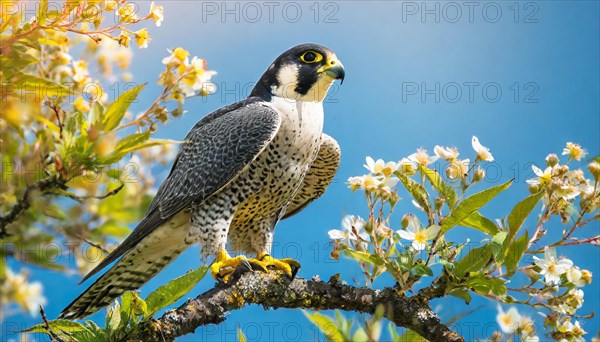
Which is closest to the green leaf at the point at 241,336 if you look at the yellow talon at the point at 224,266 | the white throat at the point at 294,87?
the yellow talon at the point at 224,266

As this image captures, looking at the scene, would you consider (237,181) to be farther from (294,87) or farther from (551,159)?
(551,159)

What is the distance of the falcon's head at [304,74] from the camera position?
499cm

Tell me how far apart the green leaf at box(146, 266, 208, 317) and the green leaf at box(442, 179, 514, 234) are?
105cm

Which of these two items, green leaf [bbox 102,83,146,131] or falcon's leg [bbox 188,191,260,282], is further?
falcon's leg [bbox 188,191,260,282]

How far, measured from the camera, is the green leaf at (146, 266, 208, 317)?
2.84 meters

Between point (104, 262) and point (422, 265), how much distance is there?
1472 millimetres

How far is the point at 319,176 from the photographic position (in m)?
5.23

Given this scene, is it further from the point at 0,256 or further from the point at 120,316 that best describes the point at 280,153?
the point at 0,256

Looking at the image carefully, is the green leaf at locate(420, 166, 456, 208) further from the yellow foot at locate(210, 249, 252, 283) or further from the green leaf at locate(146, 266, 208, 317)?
the yellow foot at locate(210, 249, 252, 283)

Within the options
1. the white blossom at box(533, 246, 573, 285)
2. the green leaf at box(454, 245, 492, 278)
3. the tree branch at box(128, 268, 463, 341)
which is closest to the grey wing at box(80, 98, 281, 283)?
Answer: the tree branch at box(128, 268, 463, 341)

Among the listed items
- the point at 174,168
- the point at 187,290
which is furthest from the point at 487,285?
the point at 174,168

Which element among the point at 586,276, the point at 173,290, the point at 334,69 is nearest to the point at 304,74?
the point at 334,69

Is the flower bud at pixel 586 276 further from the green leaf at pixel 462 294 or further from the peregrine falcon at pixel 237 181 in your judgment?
the peregrine falcon at pixel 237 181

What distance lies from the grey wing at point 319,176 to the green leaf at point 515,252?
91.0 inches
